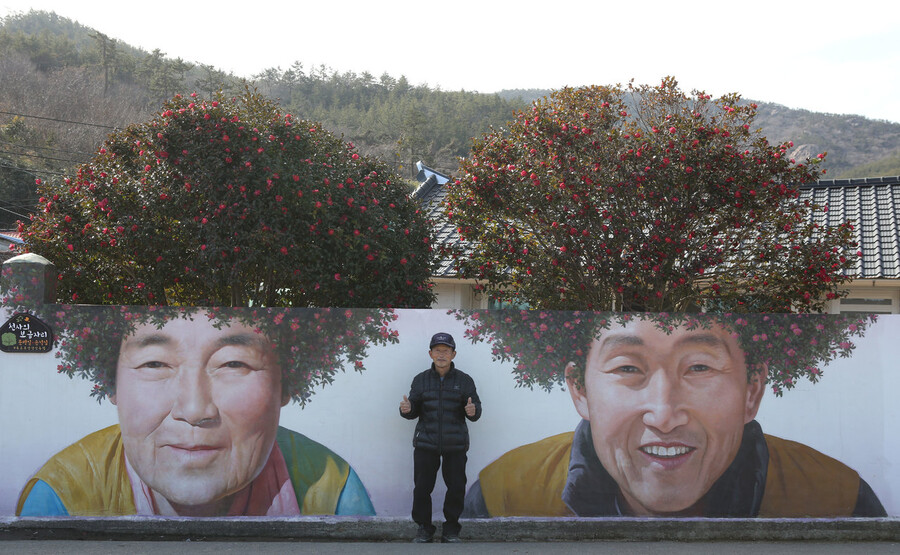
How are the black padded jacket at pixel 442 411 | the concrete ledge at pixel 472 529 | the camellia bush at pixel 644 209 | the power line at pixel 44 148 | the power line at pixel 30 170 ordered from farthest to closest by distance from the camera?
the power line at pixel 44 148 → the power line at pixel 30 170 → the camellia bush at pixel 644 209 → the concrete ledge at pixel 472 529 → the black padded jacket at pixel 442 411

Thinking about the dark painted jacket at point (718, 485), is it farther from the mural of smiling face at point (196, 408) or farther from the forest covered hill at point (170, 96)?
the forest covered hill at point (170, 96)

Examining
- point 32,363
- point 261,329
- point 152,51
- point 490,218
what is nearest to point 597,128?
point 490,218

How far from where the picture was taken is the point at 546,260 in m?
8.52

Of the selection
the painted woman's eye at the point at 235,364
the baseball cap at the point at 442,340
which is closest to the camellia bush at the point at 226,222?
the painted woman's eye at the point at 235,364

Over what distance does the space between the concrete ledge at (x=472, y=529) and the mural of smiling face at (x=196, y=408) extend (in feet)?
0.62

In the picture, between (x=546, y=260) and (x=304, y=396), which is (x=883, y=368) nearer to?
(x=546, y=260)

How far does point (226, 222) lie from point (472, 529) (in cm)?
345

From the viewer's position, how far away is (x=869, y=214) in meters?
15.3

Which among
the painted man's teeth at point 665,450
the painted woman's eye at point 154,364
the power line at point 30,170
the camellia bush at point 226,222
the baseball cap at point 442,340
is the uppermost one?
the power line at point 30,170

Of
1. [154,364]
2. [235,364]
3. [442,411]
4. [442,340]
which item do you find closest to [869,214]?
[442,340]

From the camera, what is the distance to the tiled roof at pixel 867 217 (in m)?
13.4

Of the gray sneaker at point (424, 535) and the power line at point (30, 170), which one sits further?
the power line at point (30, 170)

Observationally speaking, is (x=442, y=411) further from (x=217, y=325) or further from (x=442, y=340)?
(x=217, y=325)

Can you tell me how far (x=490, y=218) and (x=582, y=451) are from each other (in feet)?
10.2
